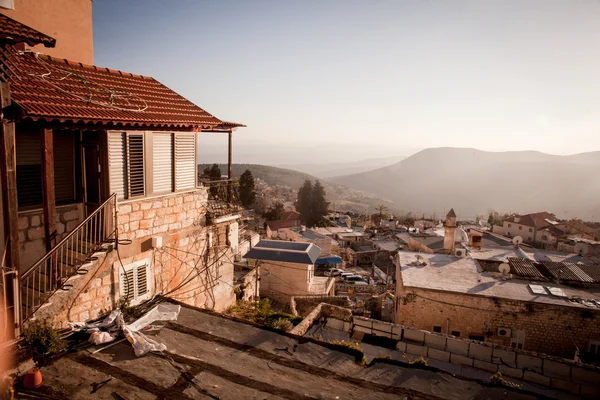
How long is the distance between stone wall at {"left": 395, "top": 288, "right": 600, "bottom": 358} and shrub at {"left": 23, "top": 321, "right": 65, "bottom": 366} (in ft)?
45.1

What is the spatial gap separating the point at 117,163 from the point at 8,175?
8.34 ft

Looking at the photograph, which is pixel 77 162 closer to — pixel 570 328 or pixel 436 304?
pixel 436 304

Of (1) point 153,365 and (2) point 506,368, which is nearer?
(1) point 153,365

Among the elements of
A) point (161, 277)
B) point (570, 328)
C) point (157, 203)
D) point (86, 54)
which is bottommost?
point (570, 328)

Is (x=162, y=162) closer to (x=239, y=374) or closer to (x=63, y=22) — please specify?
(x=239, y=374)

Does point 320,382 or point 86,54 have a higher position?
point 86,54

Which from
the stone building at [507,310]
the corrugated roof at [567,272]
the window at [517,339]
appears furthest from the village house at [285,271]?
the corrugated roof at [567,272]

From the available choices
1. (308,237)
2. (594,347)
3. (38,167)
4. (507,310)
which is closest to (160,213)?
(38,167)

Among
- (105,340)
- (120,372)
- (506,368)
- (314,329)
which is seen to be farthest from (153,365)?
(506,368)

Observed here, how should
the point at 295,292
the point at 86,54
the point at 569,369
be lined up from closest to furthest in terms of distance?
the point at 569,369
the point at 86,54
the point at 295,292

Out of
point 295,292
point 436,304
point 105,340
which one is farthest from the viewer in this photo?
point 295,292

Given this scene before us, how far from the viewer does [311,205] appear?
74.9 metres

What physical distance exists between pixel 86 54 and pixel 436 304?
17086 millimetres

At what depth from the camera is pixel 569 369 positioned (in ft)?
35.3
